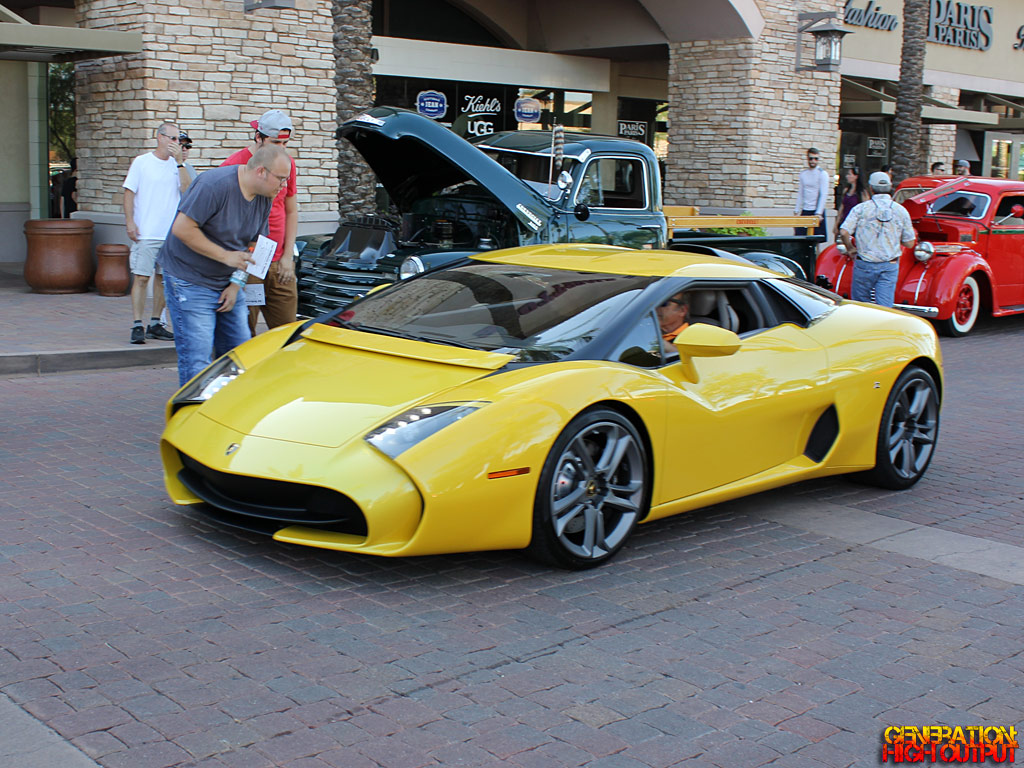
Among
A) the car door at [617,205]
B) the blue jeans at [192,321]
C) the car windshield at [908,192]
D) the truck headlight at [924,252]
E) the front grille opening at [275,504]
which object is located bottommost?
the front grille opening at [275,504]

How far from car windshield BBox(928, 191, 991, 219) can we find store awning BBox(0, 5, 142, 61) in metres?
10.1

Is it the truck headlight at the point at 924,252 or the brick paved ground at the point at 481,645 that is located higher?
the truck headlight at the point at 924,252

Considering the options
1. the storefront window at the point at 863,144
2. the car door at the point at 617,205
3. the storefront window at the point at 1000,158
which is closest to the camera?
the car door at the point at 617,205

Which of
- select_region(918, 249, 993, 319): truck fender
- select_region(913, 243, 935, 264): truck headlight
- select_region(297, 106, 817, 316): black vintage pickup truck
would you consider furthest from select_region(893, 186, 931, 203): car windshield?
select_region(297, 106, 817, 316): black vintage pickup truck

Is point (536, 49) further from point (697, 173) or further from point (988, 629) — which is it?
point (988, 629)

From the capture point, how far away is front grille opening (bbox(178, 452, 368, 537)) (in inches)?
176

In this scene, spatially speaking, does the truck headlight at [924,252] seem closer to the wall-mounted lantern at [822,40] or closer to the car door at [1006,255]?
the car door at [1006,255]

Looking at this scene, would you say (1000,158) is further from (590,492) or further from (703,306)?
(590,492)

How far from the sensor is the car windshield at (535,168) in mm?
10680

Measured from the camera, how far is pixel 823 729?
3527 millimetres

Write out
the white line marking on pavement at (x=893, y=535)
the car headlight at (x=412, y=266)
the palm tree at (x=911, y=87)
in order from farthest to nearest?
the palm tree at (x=911, y=87) < the car headlight at (x=412, y=266) < the white line marking on pavement at (x=893, y=535)

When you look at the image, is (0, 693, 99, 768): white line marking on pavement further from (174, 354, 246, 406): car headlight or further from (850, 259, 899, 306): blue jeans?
(850, 259, 899, 306): blue jeans

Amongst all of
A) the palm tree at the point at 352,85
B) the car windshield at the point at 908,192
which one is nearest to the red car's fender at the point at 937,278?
the car windshield at the point at 908,192

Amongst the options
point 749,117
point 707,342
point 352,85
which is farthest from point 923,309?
point 749,117
